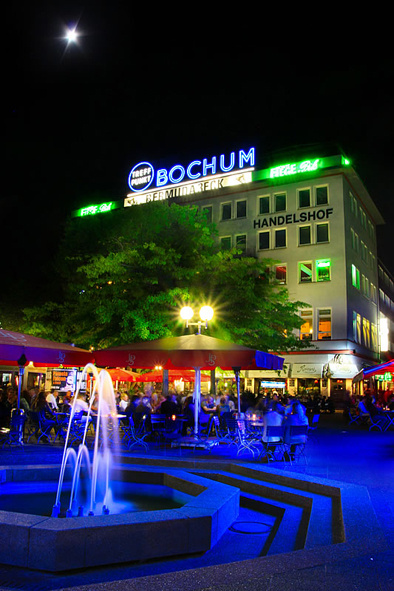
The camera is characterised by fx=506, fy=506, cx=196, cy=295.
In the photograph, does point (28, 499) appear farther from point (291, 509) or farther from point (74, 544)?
point (291, 509)

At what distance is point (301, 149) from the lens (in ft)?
146

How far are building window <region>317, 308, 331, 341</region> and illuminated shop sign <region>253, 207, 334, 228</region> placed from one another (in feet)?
25.6

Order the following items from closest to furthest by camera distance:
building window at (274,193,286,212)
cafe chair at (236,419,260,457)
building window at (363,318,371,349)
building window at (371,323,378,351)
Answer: cafe chair at (236,419,260,457) → building window at (274,193,286,212) → building window at (363,318,371,349) → building window at (371,323,378,351)

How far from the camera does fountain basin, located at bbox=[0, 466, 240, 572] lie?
496cm

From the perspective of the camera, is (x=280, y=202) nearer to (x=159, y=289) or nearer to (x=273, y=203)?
(x=273, y=203)

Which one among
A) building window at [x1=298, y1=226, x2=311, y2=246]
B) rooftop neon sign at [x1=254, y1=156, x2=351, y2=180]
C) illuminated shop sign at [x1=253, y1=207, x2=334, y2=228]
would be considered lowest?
building window at [x1=298, y1=226, x2=311, y2=246]

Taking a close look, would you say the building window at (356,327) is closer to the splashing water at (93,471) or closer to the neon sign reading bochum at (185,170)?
the neon sign reading bochum at (185,170)

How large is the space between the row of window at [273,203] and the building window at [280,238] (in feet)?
6.02

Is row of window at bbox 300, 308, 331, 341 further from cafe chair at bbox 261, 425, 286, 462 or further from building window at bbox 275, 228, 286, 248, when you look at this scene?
cafe chair at bbox 261, 425, 286, 462

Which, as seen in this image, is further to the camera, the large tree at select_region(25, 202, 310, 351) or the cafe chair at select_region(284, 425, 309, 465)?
the large tree at select_region(25, 202, 310, 351)

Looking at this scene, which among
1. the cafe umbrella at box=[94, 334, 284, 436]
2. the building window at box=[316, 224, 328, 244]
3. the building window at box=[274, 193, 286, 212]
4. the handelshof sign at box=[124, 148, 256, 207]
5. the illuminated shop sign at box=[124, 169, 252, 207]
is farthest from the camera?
the handelshof sign at box=[124, 148, 256, 207]

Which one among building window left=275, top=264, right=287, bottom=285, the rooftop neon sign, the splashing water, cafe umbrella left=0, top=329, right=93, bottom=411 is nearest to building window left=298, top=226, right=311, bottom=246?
building window left=275, top=264, right=287, bottom=285

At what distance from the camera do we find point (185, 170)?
49.2 m

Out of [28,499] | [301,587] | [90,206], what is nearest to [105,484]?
[28,499]
